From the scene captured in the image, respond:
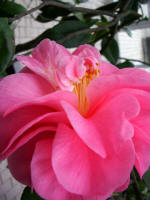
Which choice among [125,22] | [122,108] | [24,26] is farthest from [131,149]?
[24,26]

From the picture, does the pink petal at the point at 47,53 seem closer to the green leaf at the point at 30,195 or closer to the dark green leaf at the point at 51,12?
the green leaf at the point at 30,195

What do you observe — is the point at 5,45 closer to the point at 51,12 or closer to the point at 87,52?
the point at 87,52

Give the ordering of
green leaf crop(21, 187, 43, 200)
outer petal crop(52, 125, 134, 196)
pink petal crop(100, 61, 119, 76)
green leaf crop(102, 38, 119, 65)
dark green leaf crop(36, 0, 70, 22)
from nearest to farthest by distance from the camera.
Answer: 1. outer petal crop(52, 125, 134, 196)
2. pink petal crop(100, 61, 119, 76)
3. green leaf crop(21, 187, 43, 200)
4. dark green leaf crop(36, 0, 70, 22)
5. green leaf crop(102, 38, 119, 65)

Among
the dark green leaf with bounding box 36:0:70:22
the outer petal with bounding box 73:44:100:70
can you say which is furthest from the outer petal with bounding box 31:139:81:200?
the dark green leaf with bounding box 36:0:70:22

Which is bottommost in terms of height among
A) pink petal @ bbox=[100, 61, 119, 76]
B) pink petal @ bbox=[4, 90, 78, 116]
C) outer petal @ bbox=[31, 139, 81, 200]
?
outer petal @ bbox=[31, 139, 81, 200]

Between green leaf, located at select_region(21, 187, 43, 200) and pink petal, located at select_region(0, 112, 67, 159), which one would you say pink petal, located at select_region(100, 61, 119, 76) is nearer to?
pink petal, located at select_region(0, 112, 67, 159)

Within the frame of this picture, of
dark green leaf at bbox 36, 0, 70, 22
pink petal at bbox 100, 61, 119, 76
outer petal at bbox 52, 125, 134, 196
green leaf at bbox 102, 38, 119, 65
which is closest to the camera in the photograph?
outer petal at bbox 52, 125, 134, 196

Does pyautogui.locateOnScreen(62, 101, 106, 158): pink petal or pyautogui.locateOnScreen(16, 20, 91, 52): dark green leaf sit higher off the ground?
pyautogui.locateOnScreen(62, 101, 106, 158): pink petal

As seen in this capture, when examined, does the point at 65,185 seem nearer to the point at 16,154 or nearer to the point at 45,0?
the point at 16,154
